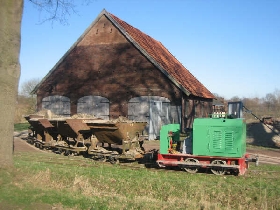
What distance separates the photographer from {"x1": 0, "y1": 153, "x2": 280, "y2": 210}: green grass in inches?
286

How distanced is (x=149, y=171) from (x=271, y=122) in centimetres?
1970

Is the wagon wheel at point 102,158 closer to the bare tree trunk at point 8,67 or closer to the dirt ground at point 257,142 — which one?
the dirt ground at point 257,142

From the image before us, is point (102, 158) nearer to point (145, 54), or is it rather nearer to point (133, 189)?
point (133, 189)

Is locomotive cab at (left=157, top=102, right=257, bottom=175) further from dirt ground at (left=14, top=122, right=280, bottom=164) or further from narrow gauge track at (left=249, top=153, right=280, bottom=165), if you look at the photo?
dirt ground at (left=14, top=122, right=280, bottom=164)

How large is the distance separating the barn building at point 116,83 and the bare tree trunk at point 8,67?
13865mm

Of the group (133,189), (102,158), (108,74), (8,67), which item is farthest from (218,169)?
(108,74)

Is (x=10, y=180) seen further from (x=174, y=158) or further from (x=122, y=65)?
(x=122, y=65)

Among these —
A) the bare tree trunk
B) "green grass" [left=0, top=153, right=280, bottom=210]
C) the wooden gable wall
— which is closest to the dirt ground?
the wooden gable wall

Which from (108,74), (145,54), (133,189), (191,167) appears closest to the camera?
A: (133,189)

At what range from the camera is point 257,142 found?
76.5 ft

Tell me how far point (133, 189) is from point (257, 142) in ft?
52.8

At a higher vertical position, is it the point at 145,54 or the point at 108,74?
the point at 145,54

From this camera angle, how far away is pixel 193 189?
9.22 meters

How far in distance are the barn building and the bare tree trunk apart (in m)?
13.9
